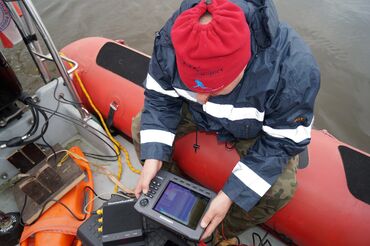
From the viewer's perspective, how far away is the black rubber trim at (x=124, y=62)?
164 centimetres

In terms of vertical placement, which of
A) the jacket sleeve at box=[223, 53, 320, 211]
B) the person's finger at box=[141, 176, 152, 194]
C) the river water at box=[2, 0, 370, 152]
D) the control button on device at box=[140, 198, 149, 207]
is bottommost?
the river water at box=[2, 0, 370, 152]

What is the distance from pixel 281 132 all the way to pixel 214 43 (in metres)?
0.44

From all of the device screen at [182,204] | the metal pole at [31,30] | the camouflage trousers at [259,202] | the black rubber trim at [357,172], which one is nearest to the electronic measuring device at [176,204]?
the device screen at [182,204]

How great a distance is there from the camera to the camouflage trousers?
1.08 meters

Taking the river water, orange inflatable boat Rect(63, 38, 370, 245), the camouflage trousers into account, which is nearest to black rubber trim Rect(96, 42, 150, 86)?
orange inflatable boat Rect(63, 38, 370, 245)

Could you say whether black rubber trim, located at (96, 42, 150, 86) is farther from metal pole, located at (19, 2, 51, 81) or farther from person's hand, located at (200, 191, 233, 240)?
person's hand, located at (200, 191, 233, 240)

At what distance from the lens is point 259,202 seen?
113 cm

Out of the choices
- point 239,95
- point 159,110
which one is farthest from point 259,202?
point 159,110

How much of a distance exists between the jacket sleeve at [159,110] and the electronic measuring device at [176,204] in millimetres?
132

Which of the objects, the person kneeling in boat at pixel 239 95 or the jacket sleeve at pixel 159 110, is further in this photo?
the jacket sleeve at pixel 159 110

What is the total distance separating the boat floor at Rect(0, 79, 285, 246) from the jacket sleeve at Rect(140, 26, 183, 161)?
56 centimetres

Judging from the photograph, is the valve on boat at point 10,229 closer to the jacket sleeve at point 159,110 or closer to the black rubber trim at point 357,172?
the jacket sleeve at point 159,110

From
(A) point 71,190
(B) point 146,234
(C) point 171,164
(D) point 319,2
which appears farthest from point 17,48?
(D) point 319,2

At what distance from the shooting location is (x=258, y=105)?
3.20 feet
